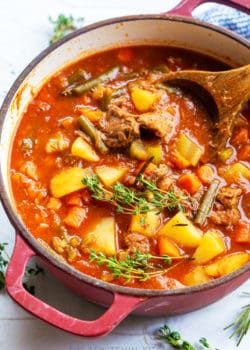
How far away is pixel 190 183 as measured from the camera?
13.3ft

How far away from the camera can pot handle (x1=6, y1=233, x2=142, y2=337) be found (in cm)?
340

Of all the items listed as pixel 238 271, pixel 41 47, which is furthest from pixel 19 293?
pixel 41 47

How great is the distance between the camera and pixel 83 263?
386cm

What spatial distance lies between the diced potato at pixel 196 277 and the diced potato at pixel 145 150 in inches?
26.7

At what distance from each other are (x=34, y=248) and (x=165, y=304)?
27.8 inches

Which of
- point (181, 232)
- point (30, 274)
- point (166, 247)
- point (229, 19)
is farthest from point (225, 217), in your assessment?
point (229, 19)

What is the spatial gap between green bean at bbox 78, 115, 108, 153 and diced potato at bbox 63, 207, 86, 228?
39 cm

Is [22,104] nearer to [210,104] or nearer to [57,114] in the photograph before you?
[57,114]

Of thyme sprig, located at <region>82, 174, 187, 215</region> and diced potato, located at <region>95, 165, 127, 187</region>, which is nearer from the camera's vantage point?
thyme sprig, located at <region>82, 174, 187, 215</region>

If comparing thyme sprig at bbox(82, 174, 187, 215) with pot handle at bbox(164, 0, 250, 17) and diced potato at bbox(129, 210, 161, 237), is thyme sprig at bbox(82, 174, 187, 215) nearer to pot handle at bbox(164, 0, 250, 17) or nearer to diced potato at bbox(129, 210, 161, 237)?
diced potato at bbox(129, 210, 161, 237)

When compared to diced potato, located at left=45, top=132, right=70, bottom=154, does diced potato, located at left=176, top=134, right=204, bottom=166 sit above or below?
above

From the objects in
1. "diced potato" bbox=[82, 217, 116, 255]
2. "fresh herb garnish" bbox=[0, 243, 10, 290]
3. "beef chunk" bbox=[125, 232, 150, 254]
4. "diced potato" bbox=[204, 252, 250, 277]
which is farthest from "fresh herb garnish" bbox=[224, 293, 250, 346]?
"fresh herb garnish" bbox=[0, 243, 10, 290]

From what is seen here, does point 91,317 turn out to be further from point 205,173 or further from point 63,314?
point 205,173

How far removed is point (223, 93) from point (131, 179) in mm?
738
